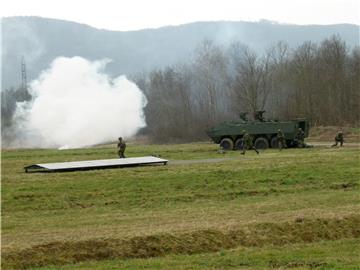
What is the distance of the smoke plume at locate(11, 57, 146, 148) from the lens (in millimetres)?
45812

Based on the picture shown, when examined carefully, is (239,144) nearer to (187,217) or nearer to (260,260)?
(187,217)

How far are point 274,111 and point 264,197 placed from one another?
165 ft

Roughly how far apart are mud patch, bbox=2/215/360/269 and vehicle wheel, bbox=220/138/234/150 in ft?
76.8

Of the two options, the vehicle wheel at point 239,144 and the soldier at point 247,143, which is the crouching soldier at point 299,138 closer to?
the vehicle wheel at point 239,144

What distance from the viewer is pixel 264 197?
18.8 metres

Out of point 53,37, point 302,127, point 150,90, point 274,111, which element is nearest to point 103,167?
point 302,127

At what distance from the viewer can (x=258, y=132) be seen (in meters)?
37.2

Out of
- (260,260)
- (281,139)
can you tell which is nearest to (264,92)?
(281,139)

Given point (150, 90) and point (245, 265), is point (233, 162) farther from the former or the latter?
point (150, 90)

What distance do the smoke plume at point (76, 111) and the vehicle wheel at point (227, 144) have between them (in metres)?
10.6

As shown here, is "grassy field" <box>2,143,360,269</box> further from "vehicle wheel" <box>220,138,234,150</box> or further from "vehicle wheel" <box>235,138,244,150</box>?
"vehicle wheel" <box>220,138,234,150</box>

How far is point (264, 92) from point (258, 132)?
3143 cm

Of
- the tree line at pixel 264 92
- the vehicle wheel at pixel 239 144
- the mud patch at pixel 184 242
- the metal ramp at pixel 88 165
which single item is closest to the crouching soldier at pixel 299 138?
the vehicle wheel at pixel 239 144

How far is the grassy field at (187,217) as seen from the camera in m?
11.8
